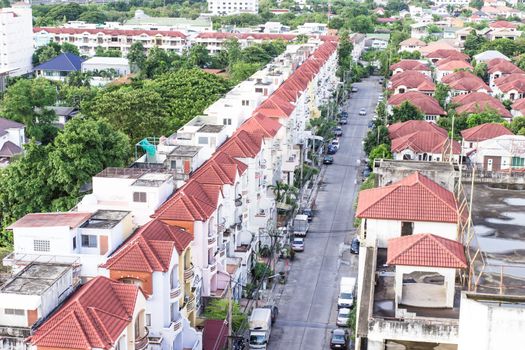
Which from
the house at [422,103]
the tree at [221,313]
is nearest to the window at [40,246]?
the tree at [221,313]

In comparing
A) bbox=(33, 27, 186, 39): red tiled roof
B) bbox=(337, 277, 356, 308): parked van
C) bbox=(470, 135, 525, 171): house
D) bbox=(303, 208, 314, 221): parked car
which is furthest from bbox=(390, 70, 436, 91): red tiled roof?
bbox=(337, 277, 356, 308): parked van

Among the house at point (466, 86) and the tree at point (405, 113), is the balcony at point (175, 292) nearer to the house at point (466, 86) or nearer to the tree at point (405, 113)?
the tree at point (405, 113)

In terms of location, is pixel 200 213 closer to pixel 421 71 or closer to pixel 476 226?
pixel 476 226

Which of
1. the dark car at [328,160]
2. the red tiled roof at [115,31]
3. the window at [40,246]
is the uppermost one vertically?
the red tiled roof at [115,31]

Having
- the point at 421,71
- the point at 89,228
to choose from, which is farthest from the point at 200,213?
the point at 421,71

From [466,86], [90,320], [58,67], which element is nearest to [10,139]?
[58,67]

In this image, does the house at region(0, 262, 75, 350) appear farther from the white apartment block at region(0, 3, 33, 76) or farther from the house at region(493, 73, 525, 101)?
the white apartment block at region(0, 3, 33, 76)
